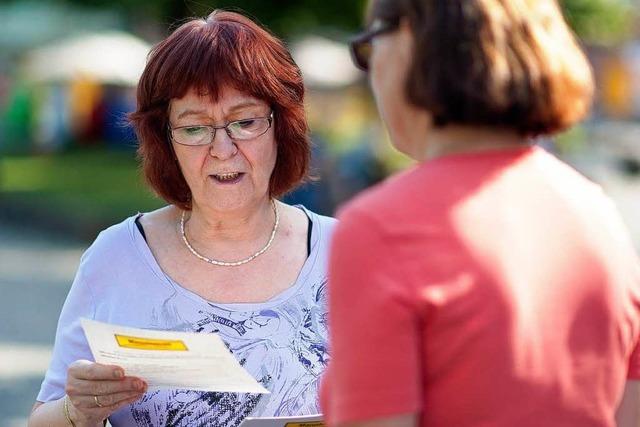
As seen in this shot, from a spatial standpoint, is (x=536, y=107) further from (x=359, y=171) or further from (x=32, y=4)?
(x=32, y=4)

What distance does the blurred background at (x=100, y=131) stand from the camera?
1442 cm

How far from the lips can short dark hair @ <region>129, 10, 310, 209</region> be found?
169 mm

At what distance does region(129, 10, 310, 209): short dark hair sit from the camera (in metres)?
2.86

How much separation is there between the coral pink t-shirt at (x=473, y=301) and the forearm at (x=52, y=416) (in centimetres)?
115

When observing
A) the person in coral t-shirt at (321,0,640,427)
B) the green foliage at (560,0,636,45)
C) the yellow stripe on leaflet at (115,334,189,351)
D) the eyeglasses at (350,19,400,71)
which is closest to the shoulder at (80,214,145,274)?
the yellow stripe on leaflet at (115,334,189,351)

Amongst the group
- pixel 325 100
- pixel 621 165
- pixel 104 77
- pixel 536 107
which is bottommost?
pixel 621 165

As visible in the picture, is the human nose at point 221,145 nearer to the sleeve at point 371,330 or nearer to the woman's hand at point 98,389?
the woman's hand at point 98,389

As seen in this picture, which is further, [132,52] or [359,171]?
[132,52]

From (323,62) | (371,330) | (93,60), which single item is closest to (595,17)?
(323,62)

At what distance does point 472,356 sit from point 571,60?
0.44 meters

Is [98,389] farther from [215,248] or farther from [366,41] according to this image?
[366,41]

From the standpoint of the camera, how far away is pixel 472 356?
5.24 feet

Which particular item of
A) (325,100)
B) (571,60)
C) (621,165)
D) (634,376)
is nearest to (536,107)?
(571,60)

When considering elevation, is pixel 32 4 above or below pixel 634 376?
below
